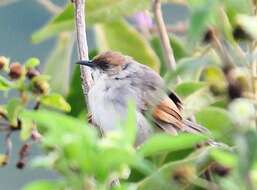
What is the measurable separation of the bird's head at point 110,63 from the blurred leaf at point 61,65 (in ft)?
0.76

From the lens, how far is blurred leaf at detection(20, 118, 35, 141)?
6.90 feet

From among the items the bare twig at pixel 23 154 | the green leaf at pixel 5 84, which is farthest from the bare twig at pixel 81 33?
the green leaf at pixel 5 84

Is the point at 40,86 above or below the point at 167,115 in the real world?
above

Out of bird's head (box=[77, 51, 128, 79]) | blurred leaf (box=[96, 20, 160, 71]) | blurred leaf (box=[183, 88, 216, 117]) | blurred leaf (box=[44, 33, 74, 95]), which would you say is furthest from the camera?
bird's head (box=[77, 51, 128, 79])

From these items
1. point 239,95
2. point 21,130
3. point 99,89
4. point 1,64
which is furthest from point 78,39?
point 239,95

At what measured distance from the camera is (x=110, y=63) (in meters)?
4.34

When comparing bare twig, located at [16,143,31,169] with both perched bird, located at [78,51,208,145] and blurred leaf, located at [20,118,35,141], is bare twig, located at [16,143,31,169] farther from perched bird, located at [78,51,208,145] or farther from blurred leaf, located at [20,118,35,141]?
perched bird, located at [78,51,208,145]

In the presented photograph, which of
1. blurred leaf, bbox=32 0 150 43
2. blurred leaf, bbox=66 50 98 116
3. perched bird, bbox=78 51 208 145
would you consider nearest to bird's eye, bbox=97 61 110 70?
perched bird, bbox=78 51 208 145

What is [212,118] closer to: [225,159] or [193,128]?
[193,128]

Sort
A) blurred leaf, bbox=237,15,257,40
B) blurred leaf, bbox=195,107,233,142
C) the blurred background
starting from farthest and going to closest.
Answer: the blurred background < blurred leaf, bbox=195,107,233,142 < blurred leaf, bbox=237,15,257,40

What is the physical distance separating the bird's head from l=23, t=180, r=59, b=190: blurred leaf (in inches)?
107

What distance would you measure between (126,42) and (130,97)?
422 millimetres

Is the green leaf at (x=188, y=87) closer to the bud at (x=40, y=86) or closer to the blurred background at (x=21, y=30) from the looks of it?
the bud at (x=40, y=86)

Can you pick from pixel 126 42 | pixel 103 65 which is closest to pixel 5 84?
pixel 126 42
